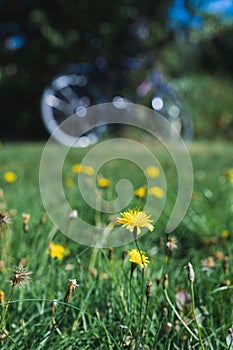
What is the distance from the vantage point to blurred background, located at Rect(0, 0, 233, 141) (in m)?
6.71

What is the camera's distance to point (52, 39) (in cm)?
672

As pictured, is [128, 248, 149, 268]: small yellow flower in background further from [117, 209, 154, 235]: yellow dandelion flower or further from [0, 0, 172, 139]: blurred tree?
[0, 0, 172, 139]: blurred tree

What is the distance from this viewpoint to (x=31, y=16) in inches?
269

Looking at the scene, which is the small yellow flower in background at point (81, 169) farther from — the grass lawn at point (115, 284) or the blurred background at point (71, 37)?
the blurred background at point (71, 37)

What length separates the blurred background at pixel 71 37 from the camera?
671 centimetres

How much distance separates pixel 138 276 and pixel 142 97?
5.60 m

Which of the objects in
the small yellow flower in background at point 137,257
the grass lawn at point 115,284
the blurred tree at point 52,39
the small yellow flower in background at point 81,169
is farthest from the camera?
the blurred tree at point 52,39

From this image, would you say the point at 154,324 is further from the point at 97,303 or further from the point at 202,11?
the point at 202,11

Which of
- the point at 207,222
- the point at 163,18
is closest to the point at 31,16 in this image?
the point at 163,18

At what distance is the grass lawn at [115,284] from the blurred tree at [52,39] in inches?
197

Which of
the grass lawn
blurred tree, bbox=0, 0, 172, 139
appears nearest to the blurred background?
blurred tree, bbox=0, 0, 172, 139

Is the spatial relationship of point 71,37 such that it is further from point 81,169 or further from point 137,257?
point 137,257

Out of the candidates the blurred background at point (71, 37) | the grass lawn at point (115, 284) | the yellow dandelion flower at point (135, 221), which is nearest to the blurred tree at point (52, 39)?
the blurred background at point (71, 37)

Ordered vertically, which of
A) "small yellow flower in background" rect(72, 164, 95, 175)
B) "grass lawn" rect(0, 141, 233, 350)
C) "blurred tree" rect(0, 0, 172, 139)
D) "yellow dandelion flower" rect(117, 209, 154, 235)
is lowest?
"grass lawn" rect(0, 141, 233, 350)
